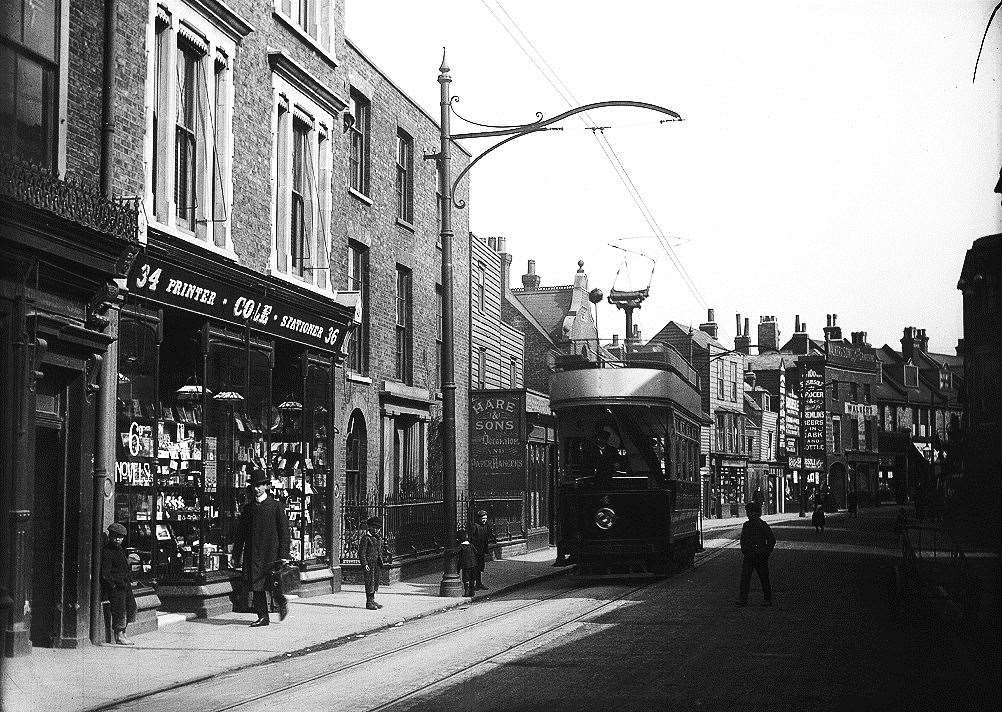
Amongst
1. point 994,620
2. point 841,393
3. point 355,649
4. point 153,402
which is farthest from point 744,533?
point 841,393

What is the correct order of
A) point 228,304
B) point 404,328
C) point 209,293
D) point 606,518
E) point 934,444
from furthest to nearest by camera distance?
1. point 404,328
2. point 606,518
3. point 228,304
4. point 209,293
5. point 934,444

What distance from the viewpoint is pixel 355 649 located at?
A: 1494 centimetres

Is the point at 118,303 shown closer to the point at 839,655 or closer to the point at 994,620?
the point at 839,655

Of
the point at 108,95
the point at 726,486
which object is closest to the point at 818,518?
the point at 726,486

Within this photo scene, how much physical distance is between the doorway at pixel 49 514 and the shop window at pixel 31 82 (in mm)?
2551

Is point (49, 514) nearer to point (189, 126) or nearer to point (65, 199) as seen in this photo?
point (65, 199)

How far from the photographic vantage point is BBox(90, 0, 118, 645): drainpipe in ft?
48.4

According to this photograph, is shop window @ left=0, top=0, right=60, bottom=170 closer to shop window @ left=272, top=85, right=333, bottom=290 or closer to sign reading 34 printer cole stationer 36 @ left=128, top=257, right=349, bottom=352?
sign reading 34 printer cole stationer 36 @ left=128, top=257, right=349, bottom=352

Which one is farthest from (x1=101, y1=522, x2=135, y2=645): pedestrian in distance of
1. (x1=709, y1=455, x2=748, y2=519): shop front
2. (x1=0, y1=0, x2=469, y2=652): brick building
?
(x1=709, y1=455, x2=748, y2=519): shop front

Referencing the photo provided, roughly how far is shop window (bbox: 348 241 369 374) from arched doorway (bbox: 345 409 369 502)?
3.59ft

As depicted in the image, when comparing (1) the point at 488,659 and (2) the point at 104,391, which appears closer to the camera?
(1) the point at 488,659

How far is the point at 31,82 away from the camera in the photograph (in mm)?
14023

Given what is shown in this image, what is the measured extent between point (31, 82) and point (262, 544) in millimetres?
6868

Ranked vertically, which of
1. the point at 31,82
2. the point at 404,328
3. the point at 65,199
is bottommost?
the point at 65,199
